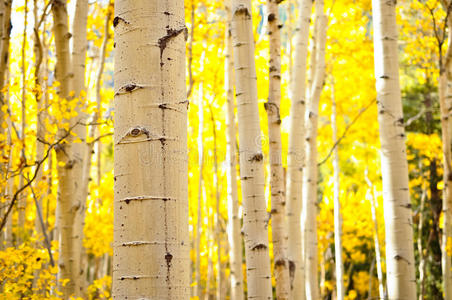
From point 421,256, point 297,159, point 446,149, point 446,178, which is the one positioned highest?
point 446,149

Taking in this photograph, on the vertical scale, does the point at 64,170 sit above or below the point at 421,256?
above

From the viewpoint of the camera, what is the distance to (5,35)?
3.31 m

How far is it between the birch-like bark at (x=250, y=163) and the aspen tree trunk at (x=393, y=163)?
74cm

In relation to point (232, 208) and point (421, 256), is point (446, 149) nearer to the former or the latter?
point (232, 208)

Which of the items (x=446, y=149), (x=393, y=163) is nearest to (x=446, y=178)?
(x=446, y=149)

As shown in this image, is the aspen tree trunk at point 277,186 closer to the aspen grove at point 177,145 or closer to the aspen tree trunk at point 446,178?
the aspen grove at point 177,145

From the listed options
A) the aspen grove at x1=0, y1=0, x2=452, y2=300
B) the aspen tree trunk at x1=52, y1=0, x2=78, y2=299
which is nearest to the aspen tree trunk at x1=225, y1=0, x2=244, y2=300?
the aspen grove at x1=0, y1=0, x2=452, y2=300

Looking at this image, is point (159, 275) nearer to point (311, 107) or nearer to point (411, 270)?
point (411, 270)

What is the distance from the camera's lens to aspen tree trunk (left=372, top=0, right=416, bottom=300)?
2.71 meters

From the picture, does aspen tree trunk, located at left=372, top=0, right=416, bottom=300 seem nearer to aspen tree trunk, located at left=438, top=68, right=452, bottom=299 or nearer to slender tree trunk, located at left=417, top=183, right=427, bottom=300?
aspen tree trunk, located at left=438, top=68, right=452, bottom=299

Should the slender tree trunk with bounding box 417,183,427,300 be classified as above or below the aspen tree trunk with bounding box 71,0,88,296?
below

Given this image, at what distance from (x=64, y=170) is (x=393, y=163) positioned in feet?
7.34

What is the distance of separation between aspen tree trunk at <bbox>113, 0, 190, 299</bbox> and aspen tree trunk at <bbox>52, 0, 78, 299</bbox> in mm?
2338

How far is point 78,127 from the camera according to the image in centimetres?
358
